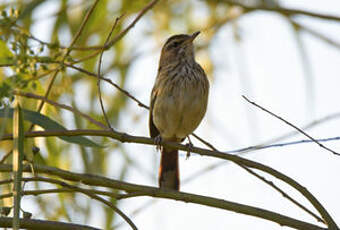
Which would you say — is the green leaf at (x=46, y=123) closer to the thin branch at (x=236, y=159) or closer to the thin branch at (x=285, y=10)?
the thin branch at (x=236, y=159)

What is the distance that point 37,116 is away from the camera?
2.94 metres

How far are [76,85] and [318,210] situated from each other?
8.04 ft

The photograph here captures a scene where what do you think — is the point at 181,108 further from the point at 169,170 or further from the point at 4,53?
the point at 4,53

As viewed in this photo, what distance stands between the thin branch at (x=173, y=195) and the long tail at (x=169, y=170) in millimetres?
1969

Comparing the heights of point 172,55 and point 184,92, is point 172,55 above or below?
above

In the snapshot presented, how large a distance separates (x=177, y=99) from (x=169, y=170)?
657 millimetres

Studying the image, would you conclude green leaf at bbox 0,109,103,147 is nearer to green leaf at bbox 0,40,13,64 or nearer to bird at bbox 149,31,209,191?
green leaf at bbox 0,40,13,64

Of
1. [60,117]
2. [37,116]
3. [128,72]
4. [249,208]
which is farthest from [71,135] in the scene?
[128,72]

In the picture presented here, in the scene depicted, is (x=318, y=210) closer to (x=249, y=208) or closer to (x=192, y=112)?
(x=249, y=208)

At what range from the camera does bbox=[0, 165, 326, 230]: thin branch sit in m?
2.55

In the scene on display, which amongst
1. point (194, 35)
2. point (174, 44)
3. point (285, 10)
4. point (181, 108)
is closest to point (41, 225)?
point (181, 108)

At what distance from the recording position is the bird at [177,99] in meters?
4.49

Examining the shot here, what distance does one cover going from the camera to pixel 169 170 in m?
4.83

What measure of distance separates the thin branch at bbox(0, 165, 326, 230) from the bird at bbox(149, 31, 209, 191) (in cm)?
155
